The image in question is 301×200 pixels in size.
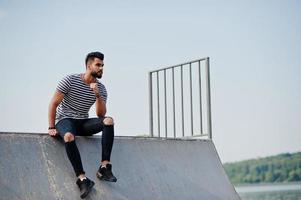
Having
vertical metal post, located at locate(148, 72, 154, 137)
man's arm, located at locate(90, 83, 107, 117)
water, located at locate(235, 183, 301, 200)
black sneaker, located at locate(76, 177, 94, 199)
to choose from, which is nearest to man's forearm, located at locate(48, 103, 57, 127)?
man's arm, located at locate(90, 83, 107, 117)

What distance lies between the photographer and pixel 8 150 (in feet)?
18.1

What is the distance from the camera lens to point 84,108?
6078 millimetres

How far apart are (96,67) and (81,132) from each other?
2.23ft

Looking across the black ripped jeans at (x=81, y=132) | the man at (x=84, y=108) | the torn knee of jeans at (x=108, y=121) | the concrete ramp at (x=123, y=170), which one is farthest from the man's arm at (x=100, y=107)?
the concrete ramp at (x=123, y=170)

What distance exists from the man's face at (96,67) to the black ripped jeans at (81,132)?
442 millimetres

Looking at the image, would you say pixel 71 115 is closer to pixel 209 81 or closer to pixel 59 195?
pixel 59 195

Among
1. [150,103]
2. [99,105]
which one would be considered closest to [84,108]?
[99,105]

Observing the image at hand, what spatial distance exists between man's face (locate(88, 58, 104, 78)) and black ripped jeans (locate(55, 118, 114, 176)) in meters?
0.44

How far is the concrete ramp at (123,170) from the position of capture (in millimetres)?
5418

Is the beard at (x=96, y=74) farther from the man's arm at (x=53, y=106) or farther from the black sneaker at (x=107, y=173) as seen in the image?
the black sneaker at (x=107, y=173)

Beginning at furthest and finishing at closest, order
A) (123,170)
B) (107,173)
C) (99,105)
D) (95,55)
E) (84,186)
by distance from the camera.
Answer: (123,170)
(99,105)
(95,55)
(107,173)
(84,186)

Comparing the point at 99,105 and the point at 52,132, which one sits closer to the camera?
the point at 52,132

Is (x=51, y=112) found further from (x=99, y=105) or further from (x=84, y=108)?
(x=99, y=105)

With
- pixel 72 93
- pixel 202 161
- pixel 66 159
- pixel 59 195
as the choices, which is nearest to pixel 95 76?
pixel 72 93
